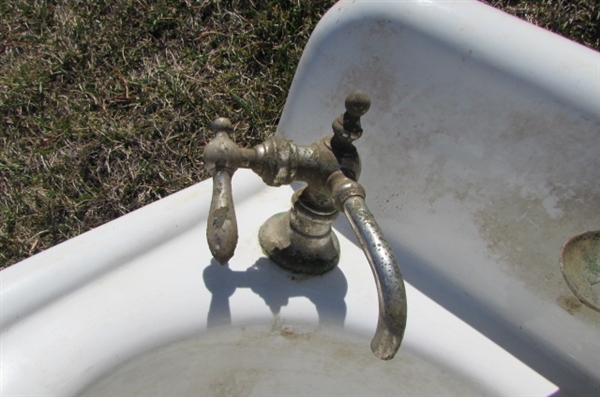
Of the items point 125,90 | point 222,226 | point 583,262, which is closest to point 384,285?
point 222,226

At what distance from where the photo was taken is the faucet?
38 cm

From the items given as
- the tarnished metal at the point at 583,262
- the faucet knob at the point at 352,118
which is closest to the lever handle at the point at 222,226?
the faucet knob at the point at 352,118

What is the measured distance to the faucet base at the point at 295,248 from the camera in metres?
0.54

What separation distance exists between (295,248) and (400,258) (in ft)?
0.47

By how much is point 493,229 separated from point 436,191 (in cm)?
7

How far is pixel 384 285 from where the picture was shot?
1.23 feet

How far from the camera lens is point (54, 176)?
1062 millimetres

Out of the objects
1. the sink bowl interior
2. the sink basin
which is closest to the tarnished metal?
the sink basin

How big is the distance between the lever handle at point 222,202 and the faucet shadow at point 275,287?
0.35 feet

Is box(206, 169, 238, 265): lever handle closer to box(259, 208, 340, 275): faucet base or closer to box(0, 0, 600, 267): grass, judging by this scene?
box(259, 208, 340, 275): faucet base

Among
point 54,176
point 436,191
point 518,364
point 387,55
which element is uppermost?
point 387,55

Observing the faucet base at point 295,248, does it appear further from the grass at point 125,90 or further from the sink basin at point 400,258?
the grass at point 125,90

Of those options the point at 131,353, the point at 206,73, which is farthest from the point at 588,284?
the point at 206,73

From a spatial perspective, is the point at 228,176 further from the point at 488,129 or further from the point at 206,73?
the point at 206,73
